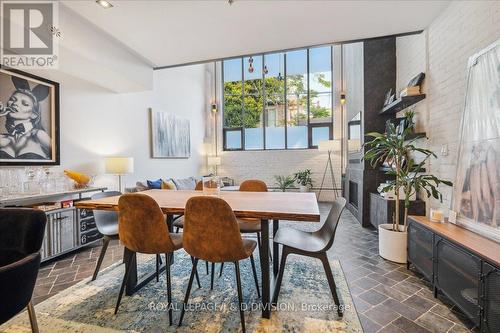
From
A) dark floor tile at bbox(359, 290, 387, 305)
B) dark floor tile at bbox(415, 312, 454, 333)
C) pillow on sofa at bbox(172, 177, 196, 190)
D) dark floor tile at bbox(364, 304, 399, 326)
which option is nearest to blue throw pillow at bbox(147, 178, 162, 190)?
pillow on sofa at bbox(172, 177, 196, 190)

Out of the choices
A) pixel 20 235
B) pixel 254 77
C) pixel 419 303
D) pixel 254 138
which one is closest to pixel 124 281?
pixel 20 235

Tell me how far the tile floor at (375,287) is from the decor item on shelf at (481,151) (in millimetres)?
699

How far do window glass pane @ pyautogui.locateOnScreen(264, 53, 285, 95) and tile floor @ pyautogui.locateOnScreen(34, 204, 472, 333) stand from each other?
553 cm

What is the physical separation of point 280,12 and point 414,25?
5.66ft

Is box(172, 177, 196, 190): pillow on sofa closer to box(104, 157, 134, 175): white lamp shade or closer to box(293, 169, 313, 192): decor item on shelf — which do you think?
box(104, 157, 134, 175): white lamp shade

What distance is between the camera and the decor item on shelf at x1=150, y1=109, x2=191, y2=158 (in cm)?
507

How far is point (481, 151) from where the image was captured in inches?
73.0

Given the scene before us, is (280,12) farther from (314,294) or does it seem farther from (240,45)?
(314,294)

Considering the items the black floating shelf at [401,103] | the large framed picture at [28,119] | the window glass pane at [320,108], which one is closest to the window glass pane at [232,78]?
the window glass pane at [320,108]

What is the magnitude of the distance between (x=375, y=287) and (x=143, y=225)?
211cm

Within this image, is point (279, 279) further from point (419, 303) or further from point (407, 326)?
point (419, 303)

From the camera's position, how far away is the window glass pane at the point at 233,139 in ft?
25.5

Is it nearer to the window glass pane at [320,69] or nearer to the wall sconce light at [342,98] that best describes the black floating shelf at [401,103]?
the wall sconce light at [342,98]

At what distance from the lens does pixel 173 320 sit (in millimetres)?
1685
